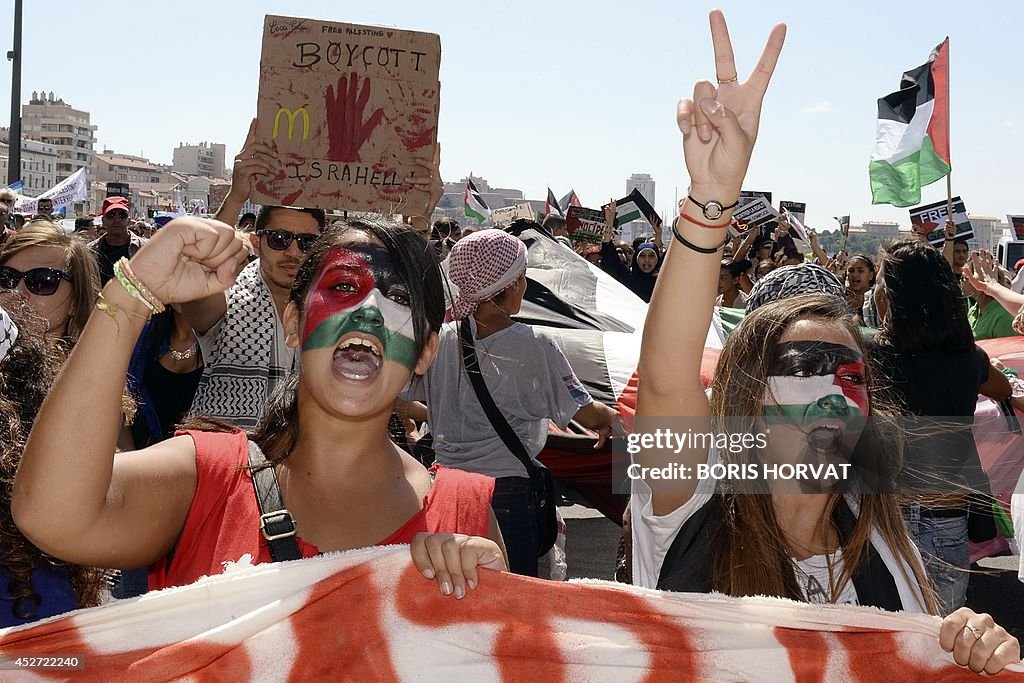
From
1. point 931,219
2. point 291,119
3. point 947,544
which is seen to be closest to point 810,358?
point 291,119

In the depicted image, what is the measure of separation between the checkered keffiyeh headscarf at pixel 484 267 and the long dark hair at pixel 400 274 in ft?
6.45

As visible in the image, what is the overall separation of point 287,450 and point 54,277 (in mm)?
1970

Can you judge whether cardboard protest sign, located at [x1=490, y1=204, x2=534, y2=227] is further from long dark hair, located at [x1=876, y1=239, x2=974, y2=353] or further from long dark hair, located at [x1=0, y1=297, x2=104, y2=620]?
long dark hair, located at [x1=0, y1=297, x2=104, y2=620]

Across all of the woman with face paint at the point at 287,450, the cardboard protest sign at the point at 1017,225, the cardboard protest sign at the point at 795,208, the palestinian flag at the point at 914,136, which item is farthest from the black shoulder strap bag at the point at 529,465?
the cardboard protest sign at the point at 1017,225

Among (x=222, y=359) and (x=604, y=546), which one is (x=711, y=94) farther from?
(x=604, y=546)

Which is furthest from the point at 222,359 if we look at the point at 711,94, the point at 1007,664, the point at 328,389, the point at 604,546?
the point at 604,546

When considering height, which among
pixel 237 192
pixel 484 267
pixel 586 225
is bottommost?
pixel 484 267

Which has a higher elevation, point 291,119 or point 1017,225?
point 1017,225

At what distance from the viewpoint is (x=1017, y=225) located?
61.8 ft

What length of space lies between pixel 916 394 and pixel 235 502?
3.12 metres

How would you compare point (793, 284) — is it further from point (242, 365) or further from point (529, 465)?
point (242, 365)

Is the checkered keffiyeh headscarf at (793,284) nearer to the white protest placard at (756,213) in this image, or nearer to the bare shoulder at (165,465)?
the bare shoulder at (165,465)

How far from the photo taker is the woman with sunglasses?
374 cm

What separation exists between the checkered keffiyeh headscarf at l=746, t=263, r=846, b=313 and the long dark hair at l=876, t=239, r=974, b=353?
1151mm
